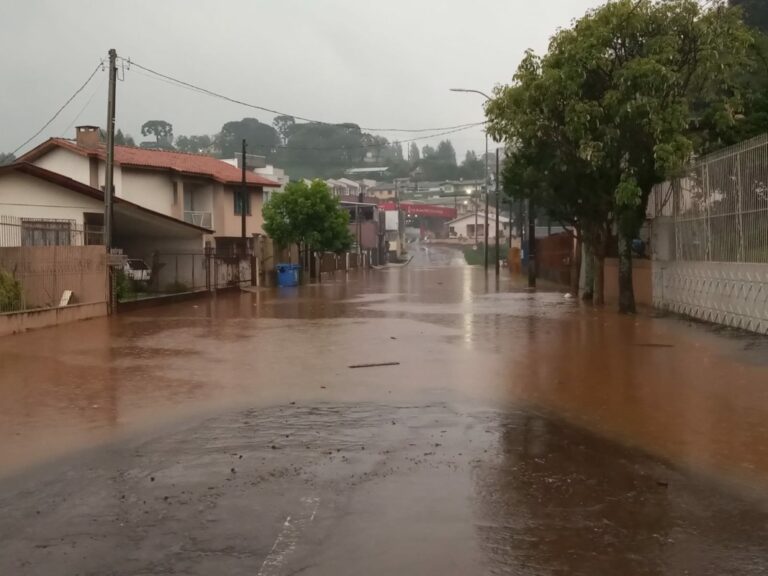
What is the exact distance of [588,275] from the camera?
28984 millimetres

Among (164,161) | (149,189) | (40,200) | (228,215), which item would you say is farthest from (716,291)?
(228,215)

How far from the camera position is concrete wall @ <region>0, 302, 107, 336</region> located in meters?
18.5

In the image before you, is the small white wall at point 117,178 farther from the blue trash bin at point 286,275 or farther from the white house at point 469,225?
the white house at point 469,225

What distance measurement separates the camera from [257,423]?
9.09m

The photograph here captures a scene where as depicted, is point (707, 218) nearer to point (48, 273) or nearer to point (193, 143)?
point (48, 273)

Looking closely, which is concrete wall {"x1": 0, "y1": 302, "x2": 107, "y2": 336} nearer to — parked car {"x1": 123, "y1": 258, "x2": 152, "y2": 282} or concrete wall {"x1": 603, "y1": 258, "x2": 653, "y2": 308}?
parked car {"x1": 123, "y1": 258, "x2": 152, "y2": 282}

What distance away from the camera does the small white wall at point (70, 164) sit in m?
39.8

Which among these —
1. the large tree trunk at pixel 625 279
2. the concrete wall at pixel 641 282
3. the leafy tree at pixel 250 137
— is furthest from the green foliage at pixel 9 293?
the leafy tree at pixel 250 137

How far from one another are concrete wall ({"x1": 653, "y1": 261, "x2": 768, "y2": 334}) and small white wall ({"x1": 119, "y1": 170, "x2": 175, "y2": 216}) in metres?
25.7

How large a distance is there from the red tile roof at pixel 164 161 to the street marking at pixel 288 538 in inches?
1406

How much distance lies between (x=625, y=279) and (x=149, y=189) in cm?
2600

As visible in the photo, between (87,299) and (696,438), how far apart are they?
1873 centimetres

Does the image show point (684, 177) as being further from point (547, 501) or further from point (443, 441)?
point (547, 501)

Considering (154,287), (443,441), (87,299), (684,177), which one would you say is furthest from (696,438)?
(154,287)
